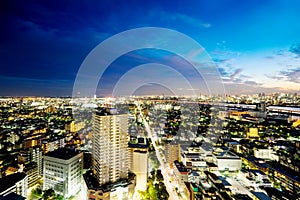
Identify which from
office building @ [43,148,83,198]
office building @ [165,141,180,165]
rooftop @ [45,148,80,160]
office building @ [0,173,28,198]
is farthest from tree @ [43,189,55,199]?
office building @ [165,141,180,165]

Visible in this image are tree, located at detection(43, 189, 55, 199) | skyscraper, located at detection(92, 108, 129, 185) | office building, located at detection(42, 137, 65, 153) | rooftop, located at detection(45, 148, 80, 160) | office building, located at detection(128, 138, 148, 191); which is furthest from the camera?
office building, located at detection(42, 137, 65, 153)

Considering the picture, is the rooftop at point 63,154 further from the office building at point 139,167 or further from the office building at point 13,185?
the office building at point 139,167

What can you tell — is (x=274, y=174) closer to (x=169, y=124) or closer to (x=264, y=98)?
(x=169, y=124)

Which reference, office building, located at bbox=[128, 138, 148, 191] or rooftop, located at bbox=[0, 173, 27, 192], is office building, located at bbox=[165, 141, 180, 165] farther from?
rooftop, located at bbox=[0, 173, 27, 192]

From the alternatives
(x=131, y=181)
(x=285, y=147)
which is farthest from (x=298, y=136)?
(x=131, y=181)

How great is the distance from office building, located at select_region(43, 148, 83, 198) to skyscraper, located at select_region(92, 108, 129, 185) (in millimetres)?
406

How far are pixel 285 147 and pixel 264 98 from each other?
1269 centimetres

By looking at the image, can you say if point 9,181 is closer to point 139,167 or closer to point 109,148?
point 109,148

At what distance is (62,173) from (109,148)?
37.2 inches

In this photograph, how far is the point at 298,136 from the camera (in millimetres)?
8039

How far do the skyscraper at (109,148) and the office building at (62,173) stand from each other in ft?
1.33

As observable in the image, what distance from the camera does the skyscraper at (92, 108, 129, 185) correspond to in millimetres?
3174

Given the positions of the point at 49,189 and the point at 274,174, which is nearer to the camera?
the point at 49,189

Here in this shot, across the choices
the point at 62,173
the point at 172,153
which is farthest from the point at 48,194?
Answer: the point at 172,153
